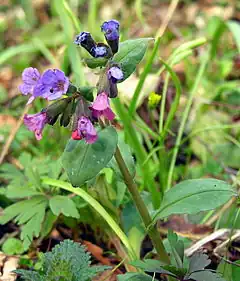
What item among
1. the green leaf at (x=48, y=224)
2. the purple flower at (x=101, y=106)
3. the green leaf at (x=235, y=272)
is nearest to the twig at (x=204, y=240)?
the green leaf at (x=235, y=272)

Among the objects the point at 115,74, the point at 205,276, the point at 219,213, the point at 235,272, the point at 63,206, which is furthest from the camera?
the point at 219,213

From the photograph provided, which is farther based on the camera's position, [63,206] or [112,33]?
[63,206]

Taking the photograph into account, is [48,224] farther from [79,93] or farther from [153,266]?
[79,93]

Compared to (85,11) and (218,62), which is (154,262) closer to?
(218,62)

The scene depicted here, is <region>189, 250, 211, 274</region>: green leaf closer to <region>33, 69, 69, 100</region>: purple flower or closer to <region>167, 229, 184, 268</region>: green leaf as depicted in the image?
<region>167, 229, 184, 268</region>: green leaf

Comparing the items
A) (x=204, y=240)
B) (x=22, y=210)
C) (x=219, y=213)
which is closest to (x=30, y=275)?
(x=22, y=210)

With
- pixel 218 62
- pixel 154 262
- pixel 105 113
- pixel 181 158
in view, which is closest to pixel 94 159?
pixel 105 113

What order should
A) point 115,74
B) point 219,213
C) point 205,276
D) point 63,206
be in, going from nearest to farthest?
point 115,74
point 205,276
point 63,206
point 219,213

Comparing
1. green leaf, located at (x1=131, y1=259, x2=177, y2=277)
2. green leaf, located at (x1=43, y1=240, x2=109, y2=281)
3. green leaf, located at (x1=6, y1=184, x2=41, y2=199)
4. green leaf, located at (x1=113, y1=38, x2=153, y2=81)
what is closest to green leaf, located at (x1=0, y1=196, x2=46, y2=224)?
green leaf, located at (x1=6, y1=184, x2=41, y2=199)
